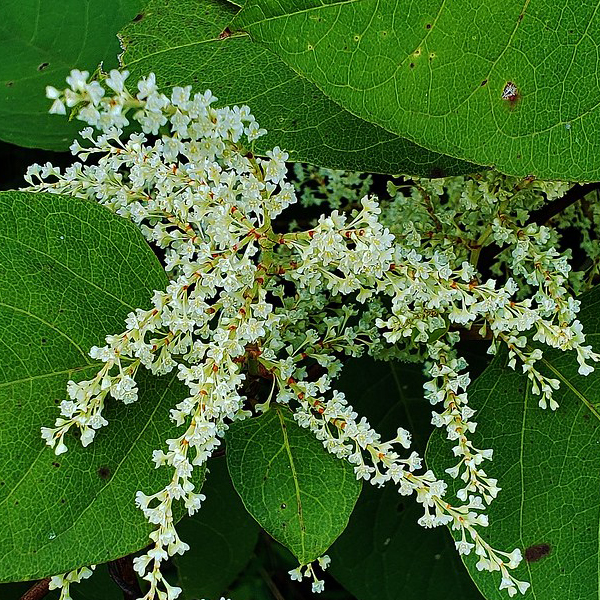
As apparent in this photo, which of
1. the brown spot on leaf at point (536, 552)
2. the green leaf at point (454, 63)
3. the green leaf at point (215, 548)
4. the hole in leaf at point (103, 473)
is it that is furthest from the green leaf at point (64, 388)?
the green leaf at point (215, 548)

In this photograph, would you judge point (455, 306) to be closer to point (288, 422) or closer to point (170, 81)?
point (288, 422)

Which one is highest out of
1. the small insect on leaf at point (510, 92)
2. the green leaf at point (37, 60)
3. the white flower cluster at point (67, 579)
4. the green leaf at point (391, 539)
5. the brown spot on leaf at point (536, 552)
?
the small insect on leaf at point (510, 92)

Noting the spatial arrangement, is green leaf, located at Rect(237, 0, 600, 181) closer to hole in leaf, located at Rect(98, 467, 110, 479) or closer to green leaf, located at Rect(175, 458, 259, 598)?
hole in leaf, located at Rect(98, 467, 110, 479)

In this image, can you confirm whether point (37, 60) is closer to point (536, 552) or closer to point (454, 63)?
point (454, 63)

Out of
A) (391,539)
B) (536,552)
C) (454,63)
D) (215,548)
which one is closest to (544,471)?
(536,552)

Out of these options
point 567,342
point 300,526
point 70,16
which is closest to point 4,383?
point 300,526

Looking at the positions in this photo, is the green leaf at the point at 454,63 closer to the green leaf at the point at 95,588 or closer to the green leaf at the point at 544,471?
the green leaf at the point at 544,471
